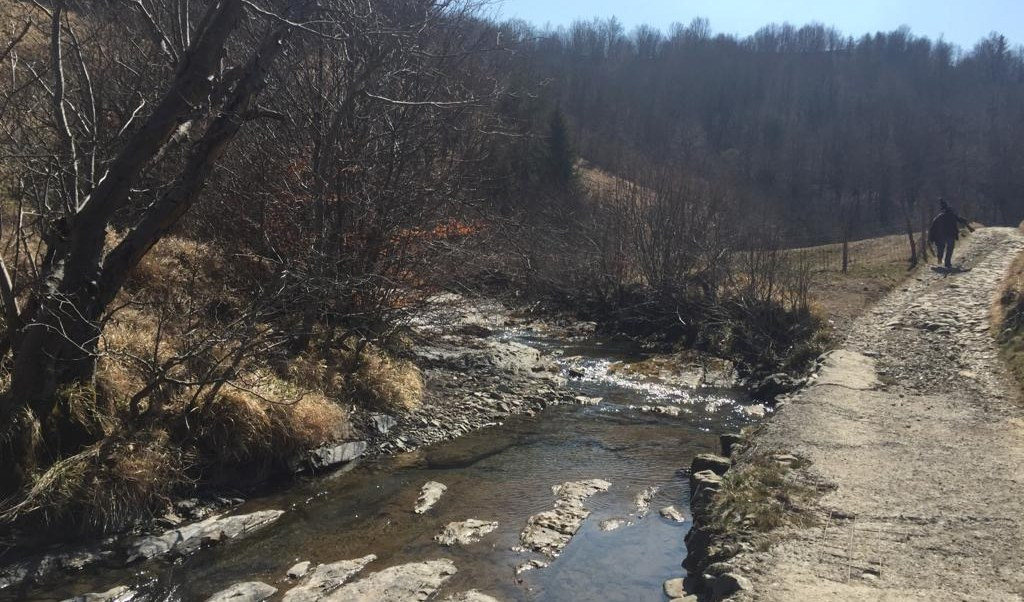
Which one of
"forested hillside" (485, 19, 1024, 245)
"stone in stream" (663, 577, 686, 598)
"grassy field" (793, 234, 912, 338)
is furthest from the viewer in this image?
"forested hillside" (485, 19, 1024, 245)

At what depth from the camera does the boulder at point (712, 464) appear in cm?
851

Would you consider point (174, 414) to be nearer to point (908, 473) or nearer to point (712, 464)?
point (712, 464)

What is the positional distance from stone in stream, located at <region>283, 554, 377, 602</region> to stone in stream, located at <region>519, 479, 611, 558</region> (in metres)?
1.58

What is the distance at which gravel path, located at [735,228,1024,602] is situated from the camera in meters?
5.46

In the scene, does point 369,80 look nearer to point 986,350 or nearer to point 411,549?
point 411,549

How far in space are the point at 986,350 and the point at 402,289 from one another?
998 cm

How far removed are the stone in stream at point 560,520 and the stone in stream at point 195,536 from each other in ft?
8.68

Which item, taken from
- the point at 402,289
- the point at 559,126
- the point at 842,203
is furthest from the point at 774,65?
the point at 402,289

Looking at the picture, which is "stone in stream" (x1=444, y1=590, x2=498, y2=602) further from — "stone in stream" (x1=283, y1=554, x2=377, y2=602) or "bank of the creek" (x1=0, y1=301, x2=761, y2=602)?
"stone in stream" (x1=283, y1=554, x2=377, y2=602)

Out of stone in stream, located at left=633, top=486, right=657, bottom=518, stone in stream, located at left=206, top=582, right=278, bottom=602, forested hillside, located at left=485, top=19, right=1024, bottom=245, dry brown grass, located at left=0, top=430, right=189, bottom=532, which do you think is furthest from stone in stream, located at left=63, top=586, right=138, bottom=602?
forested hillside, located at left=485, top=19, right=1024, bottom=245

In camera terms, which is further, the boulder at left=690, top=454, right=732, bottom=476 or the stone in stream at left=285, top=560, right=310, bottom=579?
the boulder at left=690, top=454, right=732, bottom=476

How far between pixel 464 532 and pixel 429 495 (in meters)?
1.10

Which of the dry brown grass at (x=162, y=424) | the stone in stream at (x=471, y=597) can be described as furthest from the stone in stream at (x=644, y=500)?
the dry brown grass at (x=162, y=424)

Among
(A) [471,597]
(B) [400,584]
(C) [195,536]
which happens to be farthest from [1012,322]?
(C) [195,536]
